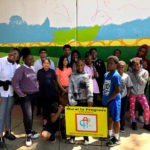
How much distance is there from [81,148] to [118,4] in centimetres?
393

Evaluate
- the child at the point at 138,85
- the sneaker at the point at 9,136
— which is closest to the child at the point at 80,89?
the child at the point at 138,85

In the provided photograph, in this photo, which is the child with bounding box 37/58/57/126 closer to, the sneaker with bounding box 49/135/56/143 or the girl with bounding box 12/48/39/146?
the girl with bounding box 12/48/39/146

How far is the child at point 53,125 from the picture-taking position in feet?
17.8

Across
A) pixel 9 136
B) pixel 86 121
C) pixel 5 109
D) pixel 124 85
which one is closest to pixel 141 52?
pixel 124 85

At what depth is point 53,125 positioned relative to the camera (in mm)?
5668

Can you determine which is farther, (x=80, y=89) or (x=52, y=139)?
(x=52, y=139)

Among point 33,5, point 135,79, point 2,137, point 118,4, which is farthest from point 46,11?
point 2,137

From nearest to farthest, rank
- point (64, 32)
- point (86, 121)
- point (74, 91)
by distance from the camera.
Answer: point (86, 121), point (74, 91), point (64, 32)

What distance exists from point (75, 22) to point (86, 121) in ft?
11.9

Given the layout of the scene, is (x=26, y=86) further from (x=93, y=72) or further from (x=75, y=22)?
(x=75, y=22)

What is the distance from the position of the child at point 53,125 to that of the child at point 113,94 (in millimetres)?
899

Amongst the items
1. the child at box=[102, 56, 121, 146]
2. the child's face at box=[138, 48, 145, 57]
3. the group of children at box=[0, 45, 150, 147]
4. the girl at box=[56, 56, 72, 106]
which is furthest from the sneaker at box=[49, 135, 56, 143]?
the child's face at box=[138, 48, 145, 57]

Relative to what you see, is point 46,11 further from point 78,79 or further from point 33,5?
point 78,79

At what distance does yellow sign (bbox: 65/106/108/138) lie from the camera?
5.24 m
